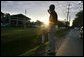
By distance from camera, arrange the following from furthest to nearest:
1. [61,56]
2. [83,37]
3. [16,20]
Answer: [16,20] → [83,37] → [61,56]

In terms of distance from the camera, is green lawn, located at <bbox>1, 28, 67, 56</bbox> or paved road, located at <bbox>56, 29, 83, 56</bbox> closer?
paved road, located at <bbox>56, 29, 83, 56</bbox>

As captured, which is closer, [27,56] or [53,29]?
[53,29]

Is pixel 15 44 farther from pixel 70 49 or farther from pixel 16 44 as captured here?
pixel 70 49

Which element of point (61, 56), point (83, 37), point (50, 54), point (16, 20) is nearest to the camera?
point (50, 54)

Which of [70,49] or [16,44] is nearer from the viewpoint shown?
[70,49]

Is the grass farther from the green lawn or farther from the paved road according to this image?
the paved road

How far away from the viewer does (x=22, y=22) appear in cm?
11281

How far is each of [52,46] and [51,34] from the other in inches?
21.0

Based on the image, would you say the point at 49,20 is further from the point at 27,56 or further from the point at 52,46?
the point at 27,56

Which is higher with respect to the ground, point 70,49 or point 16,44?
point 16,44

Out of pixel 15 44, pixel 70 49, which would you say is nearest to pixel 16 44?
pixel 15 44

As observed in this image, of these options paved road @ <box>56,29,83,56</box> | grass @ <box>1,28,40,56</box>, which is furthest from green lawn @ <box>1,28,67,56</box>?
paved road @ <box>56,29,83,56</box>

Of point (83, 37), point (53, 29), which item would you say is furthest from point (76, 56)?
point (83, 37)

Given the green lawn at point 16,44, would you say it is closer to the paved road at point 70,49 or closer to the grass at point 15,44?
the grass at point 15,44
